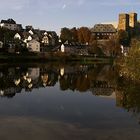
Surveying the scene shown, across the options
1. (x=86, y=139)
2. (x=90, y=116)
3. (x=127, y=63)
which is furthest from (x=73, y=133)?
(x=127, y=63)

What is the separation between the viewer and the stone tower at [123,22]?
177875 mm

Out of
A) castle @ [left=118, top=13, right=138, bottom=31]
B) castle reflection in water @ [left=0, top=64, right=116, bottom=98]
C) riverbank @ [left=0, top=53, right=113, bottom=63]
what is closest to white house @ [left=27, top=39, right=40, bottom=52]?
riverbank @ [left=0, top=53, right=113, bottom=63]

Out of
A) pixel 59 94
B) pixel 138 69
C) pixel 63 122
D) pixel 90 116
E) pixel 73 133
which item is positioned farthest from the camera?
pixel 138 69

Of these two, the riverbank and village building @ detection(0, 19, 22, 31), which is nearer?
the riverbank

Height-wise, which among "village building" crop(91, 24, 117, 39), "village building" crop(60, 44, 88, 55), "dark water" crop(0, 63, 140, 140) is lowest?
"dark water" crop(0, 63, 140, 140)

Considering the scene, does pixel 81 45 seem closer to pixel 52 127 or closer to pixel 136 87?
pixel 136 87

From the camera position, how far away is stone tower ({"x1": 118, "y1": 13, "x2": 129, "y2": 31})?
17788cm

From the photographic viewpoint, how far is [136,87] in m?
36.9

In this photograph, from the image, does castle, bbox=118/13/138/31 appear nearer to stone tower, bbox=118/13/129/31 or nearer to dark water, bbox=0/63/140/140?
stone tower, bbox=118/13/129/31

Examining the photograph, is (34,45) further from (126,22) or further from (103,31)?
(126,22)

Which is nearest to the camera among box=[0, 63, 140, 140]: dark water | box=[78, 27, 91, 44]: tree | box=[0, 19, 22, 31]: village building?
box=[0, 63, 140, 140]: dark water

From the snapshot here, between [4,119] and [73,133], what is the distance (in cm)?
534

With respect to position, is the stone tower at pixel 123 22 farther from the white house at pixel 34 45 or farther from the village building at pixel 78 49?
Result: the white house at pixel 34 45

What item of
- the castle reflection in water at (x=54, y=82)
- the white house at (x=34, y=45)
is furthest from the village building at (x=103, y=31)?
the castle reflection in water at (x=54, y=82)
